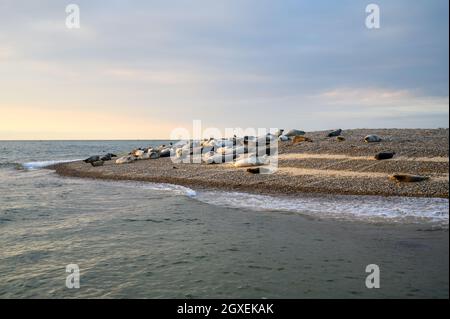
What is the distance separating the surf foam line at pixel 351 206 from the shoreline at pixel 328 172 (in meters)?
1.20

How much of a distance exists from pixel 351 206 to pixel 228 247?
7.32m

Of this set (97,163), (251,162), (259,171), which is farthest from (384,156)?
(97,163)

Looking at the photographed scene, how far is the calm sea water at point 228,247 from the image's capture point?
8.91 meters

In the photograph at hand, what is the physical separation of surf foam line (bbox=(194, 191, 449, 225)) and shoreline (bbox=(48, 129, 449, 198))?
120 cm

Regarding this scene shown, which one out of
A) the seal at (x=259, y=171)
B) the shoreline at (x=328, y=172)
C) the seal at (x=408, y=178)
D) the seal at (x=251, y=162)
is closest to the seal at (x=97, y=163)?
the shoreline at (x=328, y=172)

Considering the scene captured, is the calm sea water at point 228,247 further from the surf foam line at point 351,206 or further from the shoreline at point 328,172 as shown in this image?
the shoreline at point 328,172

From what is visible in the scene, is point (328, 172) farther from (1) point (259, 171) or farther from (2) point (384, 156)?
(1) point (259, 171)

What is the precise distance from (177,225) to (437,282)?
9.77 m

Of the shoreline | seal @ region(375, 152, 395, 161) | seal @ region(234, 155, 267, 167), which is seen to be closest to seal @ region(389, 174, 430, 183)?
the shoreline

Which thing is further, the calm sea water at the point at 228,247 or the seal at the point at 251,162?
the seal at the point at 251,162

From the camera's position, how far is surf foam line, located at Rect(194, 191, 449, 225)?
14.8 meters

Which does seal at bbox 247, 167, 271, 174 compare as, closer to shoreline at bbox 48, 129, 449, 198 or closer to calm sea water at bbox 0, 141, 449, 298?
shoreline at bbox 48, 129, 449, 198

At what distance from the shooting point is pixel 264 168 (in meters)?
27.4

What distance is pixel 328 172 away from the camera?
24.8m
